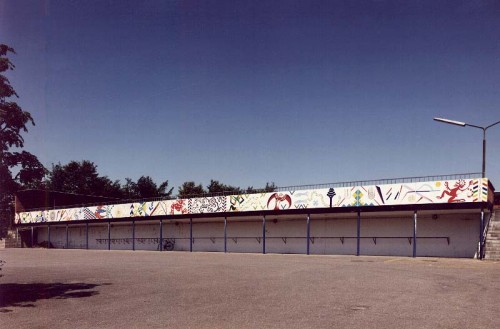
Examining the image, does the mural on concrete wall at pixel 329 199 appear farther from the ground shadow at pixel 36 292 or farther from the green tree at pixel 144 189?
the green tree at pixel 144 189

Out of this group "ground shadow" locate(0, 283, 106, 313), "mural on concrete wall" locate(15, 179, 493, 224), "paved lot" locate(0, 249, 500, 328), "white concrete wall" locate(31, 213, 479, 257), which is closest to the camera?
"paved lot" locate(0, 249, 500, 328)

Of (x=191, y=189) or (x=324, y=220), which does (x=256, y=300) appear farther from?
(x=191, y=189)

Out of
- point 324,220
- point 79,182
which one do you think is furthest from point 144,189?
point 324,220

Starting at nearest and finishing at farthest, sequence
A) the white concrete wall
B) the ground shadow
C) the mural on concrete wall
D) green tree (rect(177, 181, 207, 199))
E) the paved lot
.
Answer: the paved lot, the ground shadow, the mural on concrete wall, the white concrete wall, green tree (rect(177, 181, 207, 199))

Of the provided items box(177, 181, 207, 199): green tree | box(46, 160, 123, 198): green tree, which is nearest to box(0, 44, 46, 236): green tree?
box(177, 181, 207, 199): green tree

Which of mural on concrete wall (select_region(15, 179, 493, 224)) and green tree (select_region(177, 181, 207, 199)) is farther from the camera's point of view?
green tree (select_region(177, 181, 207, 199))

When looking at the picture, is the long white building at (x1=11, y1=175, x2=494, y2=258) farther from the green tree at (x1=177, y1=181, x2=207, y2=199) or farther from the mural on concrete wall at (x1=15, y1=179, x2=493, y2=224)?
the green tree at (x1=177, y1=181, x2=207, y2=199)

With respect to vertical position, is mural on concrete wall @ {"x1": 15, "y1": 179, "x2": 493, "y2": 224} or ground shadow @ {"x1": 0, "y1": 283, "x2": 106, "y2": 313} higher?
mural on concrete wall @ {"x1": 15, "y1": 179, "x2": 493, "y2": 224}

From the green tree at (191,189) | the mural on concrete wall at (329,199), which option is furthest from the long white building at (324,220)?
the green tree at (191,189)

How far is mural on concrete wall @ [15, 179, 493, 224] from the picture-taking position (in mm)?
23109

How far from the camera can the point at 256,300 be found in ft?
30.4

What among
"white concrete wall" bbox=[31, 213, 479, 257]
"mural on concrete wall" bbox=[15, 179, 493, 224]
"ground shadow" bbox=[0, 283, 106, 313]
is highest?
"mural on concrete wall" bbox=[15, 179, 493, 224]

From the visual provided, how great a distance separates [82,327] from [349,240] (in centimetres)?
2424

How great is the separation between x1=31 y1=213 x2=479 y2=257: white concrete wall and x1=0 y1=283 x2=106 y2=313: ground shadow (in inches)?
809
